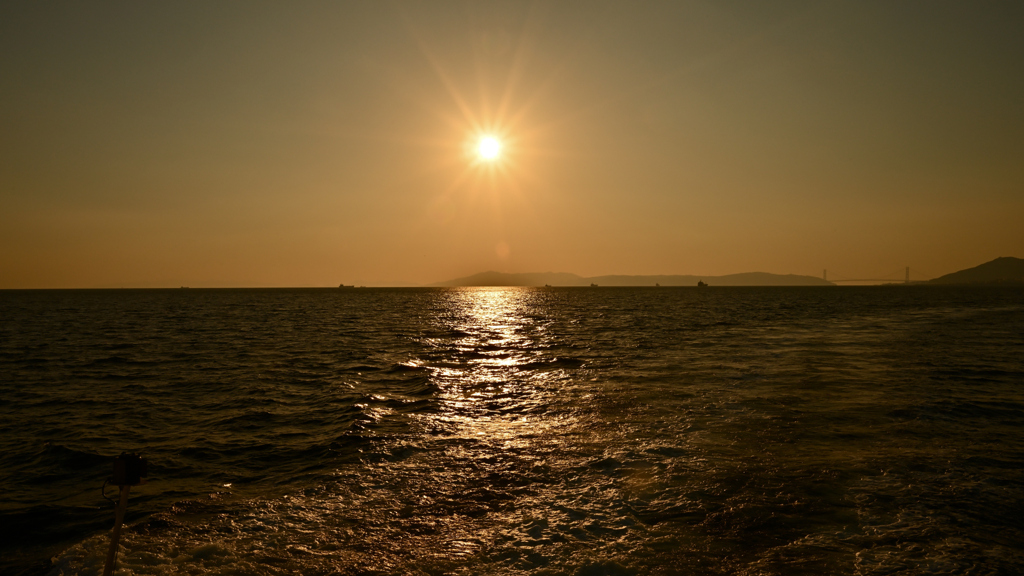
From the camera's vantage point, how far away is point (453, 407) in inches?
688

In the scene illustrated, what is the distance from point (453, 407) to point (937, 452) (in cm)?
1275

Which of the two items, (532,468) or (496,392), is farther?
(496,392)

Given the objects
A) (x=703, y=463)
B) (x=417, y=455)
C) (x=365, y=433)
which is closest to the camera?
(x=703, y=463)

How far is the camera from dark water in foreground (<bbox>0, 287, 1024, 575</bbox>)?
780 cm

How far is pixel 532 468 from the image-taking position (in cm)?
1138

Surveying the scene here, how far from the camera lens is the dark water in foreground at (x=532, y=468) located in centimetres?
780

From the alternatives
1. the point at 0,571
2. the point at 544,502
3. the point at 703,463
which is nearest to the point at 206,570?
the point at 0,571

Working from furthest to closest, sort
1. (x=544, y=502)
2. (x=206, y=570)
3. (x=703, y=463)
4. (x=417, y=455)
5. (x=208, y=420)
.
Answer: (x=208, y=420), (x=417, y=455), (x=703, y=463), (x=544, y=502), (x=206, y=570)

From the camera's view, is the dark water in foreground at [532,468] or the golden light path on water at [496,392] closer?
the dark water in foreground at [532,468]

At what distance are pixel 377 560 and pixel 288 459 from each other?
618cm

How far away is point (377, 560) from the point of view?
7641 mm

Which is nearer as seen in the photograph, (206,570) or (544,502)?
(206,570)

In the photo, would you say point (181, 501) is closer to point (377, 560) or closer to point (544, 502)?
point (377, 560)

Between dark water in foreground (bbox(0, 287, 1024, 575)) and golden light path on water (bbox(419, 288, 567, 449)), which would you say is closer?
dark water in foreground (bbox(0, 287, 1024, 575))
